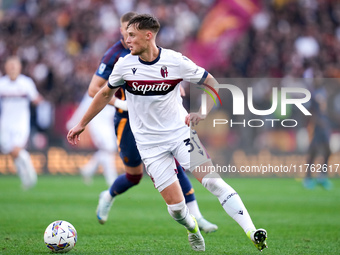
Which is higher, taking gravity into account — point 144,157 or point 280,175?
point 144,157

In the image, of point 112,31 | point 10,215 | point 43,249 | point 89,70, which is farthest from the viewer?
point 112,31

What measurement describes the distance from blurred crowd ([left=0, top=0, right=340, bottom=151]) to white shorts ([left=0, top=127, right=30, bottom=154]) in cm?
381

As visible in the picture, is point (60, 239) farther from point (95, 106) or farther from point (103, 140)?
point (103, 140)

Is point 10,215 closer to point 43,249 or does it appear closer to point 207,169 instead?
point 43,249

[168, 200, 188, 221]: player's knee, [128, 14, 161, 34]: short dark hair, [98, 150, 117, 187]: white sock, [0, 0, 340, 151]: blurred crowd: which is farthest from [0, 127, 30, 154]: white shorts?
[128, 14, 161, 34]: short dark hair

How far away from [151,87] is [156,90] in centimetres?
6

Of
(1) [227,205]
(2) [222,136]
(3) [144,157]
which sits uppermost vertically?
(3) [144,157]

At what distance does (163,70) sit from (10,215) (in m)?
4.47

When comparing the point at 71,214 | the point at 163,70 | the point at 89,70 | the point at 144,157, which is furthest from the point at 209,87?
the point at 89,70

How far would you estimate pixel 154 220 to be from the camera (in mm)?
9273

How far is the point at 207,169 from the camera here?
245 inches

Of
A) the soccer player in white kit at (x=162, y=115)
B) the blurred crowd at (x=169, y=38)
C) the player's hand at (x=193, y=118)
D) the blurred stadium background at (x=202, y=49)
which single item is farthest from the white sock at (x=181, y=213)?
the blurred crowd at (x=169, y=38)

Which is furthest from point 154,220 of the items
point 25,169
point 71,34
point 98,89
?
point 71,34

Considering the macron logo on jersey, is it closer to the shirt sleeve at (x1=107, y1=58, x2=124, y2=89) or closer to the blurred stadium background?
the shirt sleeve at (x1=107, y1=58, x2=124, y2=89)
